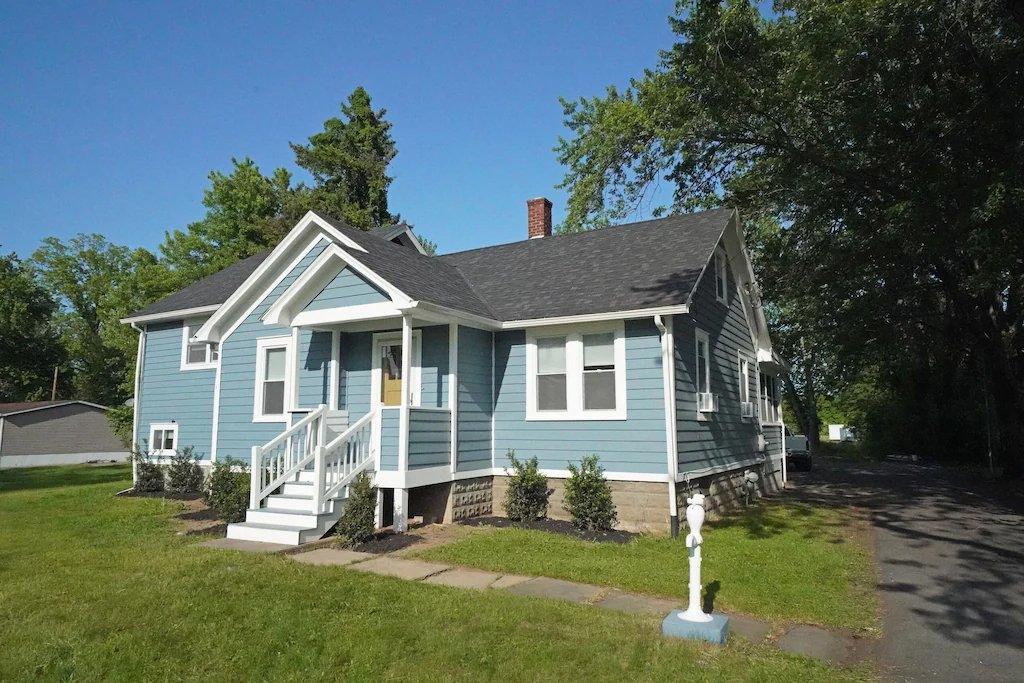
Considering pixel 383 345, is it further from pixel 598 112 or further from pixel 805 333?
pixel 805 333

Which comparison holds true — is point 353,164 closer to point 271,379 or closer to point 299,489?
point 271,379

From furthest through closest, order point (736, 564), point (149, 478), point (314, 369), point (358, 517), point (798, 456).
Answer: point (798, 456)
point (149, 478)
point (314, 369)
point (358, 517)
point (736, 564)

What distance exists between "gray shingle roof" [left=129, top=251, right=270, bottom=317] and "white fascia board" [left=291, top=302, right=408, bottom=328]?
516 cm

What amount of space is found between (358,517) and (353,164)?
2766cm

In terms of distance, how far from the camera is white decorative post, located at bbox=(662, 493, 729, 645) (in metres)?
5.41

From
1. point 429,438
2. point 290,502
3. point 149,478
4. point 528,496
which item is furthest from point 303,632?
point 149,478

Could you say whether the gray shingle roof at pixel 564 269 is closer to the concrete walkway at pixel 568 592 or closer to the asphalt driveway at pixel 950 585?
the concrete walkway at pixel 568 592

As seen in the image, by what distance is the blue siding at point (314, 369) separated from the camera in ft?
41.2

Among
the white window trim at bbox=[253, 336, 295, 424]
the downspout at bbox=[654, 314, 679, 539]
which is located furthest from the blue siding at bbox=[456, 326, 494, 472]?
the white window trim at bbox=[253, 336, 295, 424]

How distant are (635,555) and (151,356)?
1460 centimetres

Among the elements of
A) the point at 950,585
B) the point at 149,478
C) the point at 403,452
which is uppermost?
the point at 403,452

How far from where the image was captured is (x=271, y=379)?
13734mm

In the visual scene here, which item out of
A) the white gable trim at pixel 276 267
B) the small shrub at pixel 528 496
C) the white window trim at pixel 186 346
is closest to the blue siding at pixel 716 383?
the small shrub at pixel 528 496

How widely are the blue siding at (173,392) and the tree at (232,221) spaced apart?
17559 millimetres
